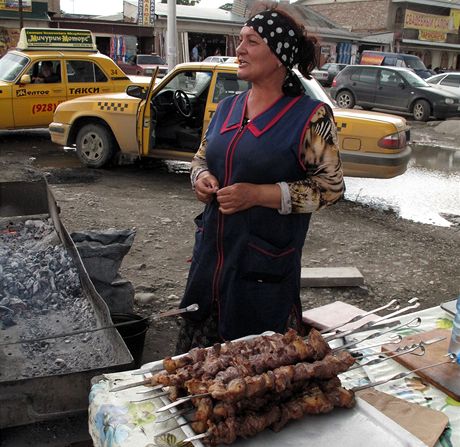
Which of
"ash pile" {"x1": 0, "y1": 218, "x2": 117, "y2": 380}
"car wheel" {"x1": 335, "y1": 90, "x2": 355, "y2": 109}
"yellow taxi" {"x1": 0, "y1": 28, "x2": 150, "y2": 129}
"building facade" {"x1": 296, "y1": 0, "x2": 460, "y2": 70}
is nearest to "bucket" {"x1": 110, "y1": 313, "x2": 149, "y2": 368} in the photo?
"ash pile" {"x1": 0, "y1": 218, "x2": 117, "y2": 380}

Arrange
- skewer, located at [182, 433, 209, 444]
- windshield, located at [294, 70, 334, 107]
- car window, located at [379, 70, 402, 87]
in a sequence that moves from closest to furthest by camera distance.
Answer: skewer, located at [182, 433, 209, 444], windshield, located at [294, 70, 334, 107], car window, located at [379, 70, 402, 87]

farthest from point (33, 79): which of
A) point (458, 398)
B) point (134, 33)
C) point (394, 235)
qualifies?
point (134, 33)

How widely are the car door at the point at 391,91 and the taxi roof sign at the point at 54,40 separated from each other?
10.5 meters

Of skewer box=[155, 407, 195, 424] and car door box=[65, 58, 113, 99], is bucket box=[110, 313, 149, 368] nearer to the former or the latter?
skewer box=[155, 407, 195, 424]

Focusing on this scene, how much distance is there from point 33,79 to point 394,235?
7803 millimetres

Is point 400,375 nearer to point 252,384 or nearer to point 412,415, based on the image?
point 412,415

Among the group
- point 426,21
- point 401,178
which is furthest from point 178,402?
point 426,21

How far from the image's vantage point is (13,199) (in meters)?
4.93

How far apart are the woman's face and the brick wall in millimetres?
44216

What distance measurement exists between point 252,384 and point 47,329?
221cm

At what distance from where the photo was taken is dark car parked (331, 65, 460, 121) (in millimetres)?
17719

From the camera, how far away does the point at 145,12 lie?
102 ft

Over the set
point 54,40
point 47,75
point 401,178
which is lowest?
point 401,178

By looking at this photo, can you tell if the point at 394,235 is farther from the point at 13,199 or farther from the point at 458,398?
the point at 458,398
